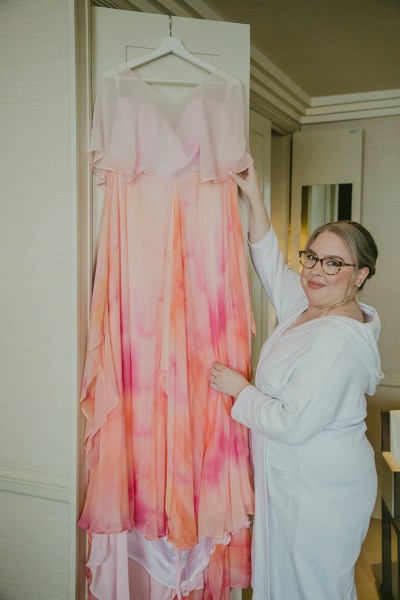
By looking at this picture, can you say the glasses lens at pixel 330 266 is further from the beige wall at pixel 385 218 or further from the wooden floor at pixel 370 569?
the beige wall at pixel 385 218

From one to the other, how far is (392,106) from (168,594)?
315 cm

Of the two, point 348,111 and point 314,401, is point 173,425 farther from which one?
point 348,111

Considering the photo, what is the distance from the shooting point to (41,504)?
63.6 inches

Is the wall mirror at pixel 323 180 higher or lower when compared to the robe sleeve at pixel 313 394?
higher

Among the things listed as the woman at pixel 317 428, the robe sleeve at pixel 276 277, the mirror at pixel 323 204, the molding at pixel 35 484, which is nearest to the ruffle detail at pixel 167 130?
the woman at pixel 317 428

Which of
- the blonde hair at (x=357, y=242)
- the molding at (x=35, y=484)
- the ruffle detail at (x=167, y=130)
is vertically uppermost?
the ruffle detail at (x=167, y=130)

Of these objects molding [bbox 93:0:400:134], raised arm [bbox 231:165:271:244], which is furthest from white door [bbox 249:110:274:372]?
raised arm [bbox 231:165:271:244]

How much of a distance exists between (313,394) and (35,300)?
34.4 inches

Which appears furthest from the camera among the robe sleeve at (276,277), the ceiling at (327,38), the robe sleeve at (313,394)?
the ceiling at (327,38)

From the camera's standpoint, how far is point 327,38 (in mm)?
2594

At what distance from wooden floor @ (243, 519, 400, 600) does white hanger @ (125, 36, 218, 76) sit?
8.02 feet

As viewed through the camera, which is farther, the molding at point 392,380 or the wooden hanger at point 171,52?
the molding at point 392,380

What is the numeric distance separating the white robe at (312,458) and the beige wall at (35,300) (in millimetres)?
596

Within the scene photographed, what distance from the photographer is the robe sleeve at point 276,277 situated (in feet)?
5.81
